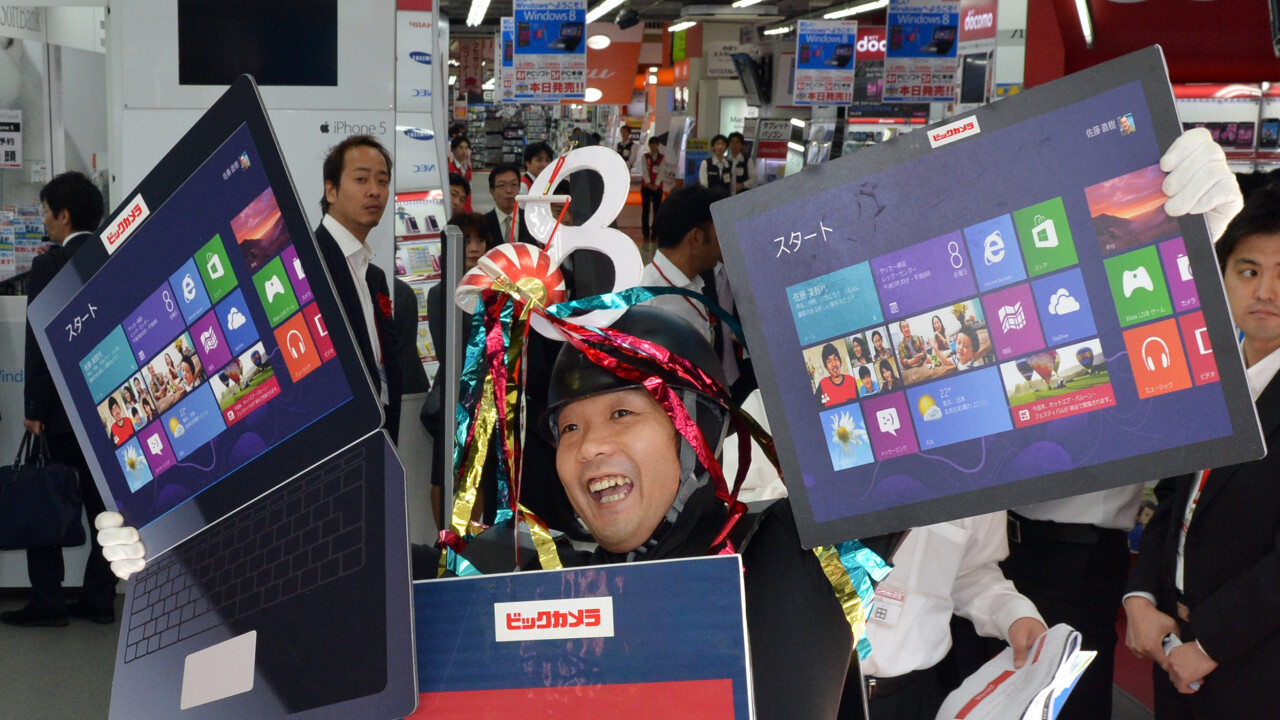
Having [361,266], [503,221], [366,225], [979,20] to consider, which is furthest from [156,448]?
[979,20]

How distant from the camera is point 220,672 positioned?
984 mm

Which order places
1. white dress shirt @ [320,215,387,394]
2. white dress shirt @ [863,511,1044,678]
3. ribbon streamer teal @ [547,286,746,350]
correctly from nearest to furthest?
ribbon streamer teal @ [547,286,746,350] < white dress shirt @ [863,511,1044,678] < white dress shirt @ [320,215,387,394]

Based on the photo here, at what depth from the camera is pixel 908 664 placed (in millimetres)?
2084

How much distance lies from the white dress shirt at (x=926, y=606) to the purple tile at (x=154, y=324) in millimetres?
1420

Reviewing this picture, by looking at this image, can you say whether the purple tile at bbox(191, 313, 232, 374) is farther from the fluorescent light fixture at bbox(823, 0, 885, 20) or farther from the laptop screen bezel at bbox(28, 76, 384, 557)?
the fluorescent light fixture at bbox(823, 0, 885, 20)

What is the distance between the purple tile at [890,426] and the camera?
3.60 feet

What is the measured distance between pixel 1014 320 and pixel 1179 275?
0.16m

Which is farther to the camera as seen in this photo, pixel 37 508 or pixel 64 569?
pixel 64 569

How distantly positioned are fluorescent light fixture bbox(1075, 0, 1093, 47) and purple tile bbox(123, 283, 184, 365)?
401 centimetres

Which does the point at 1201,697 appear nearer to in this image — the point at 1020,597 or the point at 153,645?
the point at 1020,597

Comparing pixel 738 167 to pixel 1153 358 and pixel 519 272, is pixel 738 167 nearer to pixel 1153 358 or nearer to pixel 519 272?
pixel 519 272

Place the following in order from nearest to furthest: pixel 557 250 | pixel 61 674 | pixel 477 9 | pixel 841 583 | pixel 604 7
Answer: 1. pixel 841 583
2. pixel 557 250
3. pixel 61 674
4. pixel 604 7
5. pixel 477 9

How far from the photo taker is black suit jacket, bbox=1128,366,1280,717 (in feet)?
6.81

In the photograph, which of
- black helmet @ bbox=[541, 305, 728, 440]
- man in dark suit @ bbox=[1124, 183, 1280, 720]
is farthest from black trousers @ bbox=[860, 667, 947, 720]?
black helmet @ bbox=[541, 305, 728, 440]
